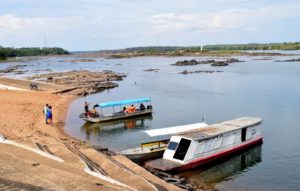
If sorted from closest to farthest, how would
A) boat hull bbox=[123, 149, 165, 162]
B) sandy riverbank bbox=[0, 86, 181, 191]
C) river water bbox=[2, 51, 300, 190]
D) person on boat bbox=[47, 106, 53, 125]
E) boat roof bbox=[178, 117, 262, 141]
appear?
1. sandy riverbank bbox=[0, 86, 181, 191]
2. river water bbox=[2, 51, 300, 190]
3. boat hull bbox=[123, 149, 165, 162]
4. boat roof bbox=[178, 117, 262, 141]
5. person on boat bbox=[47, 106, 53, 125]

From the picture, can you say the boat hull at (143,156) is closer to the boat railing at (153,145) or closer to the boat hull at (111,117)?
the boat railing at (153,145)

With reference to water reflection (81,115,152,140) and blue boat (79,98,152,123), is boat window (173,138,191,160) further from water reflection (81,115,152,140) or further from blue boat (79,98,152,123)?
blue boat (79,98,152,123)

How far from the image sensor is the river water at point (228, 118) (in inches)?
982

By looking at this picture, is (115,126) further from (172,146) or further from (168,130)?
(172,146)

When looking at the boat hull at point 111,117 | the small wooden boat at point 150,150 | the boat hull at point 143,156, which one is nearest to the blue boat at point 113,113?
the boat hull at point 111,117

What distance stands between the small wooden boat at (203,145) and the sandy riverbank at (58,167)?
102 inches

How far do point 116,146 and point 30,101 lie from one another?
69.9 ft

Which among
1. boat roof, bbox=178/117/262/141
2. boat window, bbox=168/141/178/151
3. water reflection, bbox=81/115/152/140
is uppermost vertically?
boat roof, bbox=178/117/262/141

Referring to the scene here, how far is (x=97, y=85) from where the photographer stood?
69312 mm

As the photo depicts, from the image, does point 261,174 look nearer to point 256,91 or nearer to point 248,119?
point 248,119

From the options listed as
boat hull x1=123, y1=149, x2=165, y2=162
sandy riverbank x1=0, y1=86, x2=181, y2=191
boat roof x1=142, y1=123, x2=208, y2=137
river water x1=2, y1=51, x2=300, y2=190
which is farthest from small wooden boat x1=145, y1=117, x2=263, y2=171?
sandy riverbank x1=0, y1=86, x2=181, y2=191

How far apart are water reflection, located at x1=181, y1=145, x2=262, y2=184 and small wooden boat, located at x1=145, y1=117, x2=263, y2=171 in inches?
Result: 18.7

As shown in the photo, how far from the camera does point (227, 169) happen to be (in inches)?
1036

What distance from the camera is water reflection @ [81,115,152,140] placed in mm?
37244
